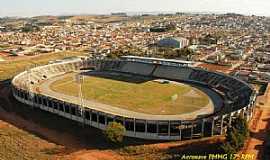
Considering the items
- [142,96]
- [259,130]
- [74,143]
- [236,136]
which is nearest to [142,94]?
[142,96]

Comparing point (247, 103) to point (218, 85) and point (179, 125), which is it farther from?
point (218, 85)

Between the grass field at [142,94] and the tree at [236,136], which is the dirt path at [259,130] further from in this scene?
the grass field at [142,94]

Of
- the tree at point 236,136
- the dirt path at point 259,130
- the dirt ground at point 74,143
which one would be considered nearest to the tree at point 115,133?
the dirt ground at point 74,143

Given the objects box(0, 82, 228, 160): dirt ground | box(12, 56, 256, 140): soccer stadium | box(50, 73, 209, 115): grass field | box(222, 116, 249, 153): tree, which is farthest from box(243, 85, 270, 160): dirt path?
box(50, 73, 209, 115): grass field

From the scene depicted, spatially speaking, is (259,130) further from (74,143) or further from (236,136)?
(74,143)

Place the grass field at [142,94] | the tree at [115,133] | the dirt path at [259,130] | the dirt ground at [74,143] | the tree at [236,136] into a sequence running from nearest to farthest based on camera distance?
1. the tree at [236,136]
2. the dirt ground at [74,143]
3. the dirt path at [259,130]
4. the tree at [115,133]
5. the grass field at [142,94]
